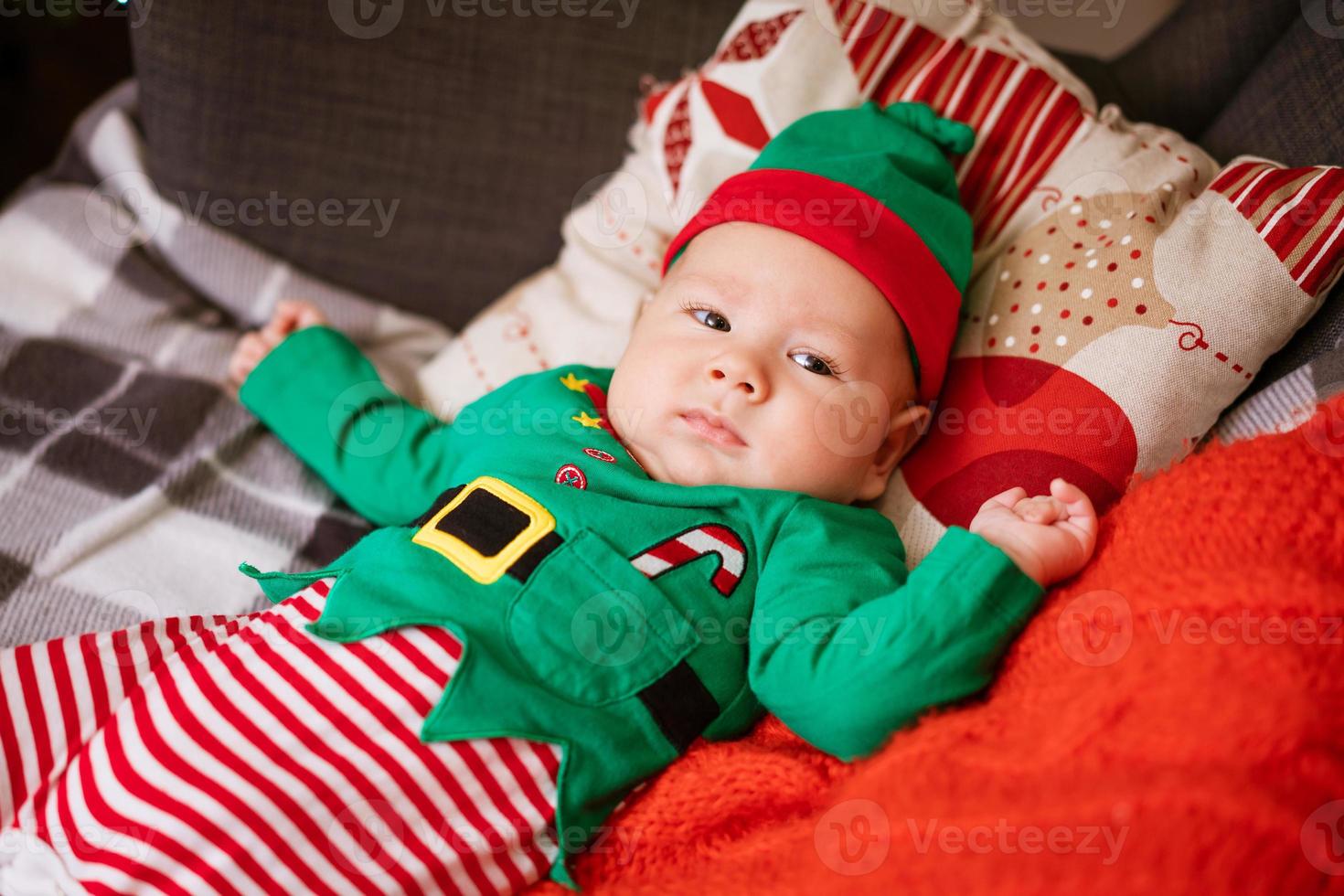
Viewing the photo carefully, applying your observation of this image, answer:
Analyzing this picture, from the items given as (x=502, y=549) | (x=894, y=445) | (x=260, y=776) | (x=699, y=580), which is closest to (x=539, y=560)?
(x=502, y=549)

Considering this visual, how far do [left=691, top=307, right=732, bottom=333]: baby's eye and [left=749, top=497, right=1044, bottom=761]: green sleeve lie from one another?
26cm

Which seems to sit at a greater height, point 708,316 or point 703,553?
point 708,316

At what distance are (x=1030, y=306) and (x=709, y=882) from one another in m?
0.67

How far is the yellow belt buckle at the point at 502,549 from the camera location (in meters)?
0.86

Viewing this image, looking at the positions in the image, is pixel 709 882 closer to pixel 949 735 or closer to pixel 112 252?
pixel 949 735

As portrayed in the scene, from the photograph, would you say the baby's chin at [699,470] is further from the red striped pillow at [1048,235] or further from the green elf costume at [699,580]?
the red striped pillow at [1048,235]

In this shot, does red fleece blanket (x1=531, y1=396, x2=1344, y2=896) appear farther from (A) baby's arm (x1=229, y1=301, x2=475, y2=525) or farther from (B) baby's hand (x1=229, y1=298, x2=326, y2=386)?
(B) baby's hand (x1=229, y1=298, x2=326, y2=386)

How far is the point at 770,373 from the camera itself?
926mm

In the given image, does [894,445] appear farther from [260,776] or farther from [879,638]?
[260,776]

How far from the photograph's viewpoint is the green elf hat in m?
0.97

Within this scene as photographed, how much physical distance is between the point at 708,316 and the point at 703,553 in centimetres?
25

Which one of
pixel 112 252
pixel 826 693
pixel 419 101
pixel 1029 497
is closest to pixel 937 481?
pixel 1029 497

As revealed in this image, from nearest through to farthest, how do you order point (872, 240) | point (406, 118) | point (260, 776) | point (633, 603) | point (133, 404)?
1. point (260, 776)
2. point (633, 603)
3. point (872, 240)
4. point (133, 404)
5. point (406, 118)

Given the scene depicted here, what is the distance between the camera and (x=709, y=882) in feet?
2.41
